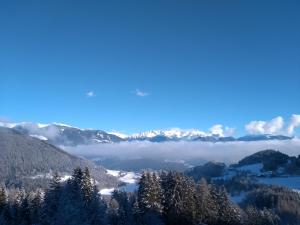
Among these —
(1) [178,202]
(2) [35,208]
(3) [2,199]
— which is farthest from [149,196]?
(3) [2,199]

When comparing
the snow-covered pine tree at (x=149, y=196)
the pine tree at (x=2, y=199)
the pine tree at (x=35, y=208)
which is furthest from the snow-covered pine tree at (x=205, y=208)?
the pine tree at (x=2, y=199)

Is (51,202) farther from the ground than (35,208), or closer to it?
farther from the ground

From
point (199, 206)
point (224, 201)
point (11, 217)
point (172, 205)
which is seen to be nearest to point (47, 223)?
point (11, 217)

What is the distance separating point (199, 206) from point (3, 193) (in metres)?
45.4

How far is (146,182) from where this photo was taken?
89.1 metres

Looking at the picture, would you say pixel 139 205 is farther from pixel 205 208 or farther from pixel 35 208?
pixel 35 208

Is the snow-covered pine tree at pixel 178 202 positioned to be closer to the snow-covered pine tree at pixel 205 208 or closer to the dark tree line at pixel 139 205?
the dark tree line at pixel 139 205

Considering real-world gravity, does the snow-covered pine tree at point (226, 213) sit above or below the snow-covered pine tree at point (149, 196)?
below

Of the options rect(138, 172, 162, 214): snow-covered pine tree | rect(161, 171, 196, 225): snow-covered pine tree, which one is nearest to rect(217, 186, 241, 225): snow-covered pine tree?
rect(161, 171, 196, 225): snow-covered pine tree

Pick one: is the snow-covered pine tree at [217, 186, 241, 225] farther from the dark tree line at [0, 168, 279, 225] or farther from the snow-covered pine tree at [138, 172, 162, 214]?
the snow-covered pine tree at [138, 172, 162, 214]

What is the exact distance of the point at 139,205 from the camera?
292 feet

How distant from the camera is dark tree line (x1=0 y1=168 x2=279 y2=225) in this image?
81875 mm

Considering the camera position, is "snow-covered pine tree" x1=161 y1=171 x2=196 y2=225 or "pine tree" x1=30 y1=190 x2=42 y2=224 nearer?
"snow-covered pine tree" x1=161 y1=171 x2=196 y2=225

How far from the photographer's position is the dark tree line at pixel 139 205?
81.9 meters
